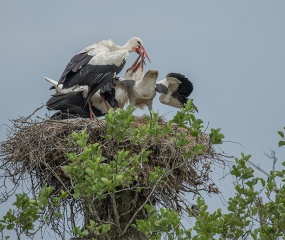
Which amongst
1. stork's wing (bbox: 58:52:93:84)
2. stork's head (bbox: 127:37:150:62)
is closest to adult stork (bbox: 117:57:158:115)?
stork's head (bbox: 127:37:150:62)

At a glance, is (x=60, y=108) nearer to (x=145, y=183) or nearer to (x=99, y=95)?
(x=99, y=95)

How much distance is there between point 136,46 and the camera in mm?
14539

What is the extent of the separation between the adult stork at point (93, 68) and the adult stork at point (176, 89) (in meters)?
0.77

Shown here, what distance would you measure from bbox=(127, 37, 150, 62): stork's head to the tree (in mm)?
1895

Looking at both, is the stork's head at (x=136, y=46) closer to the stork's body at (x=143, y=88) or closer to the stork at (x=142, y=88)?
the stork at (x=142, y=88)

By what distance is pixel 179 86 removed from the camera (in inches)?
562

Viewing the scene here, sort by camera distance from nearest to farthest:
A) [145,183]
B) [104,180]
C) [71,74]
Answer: [104,180] < [145,183] < [71,74]

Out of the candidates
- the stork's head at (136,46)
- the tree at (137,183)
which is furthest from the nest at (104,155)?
the stork's head at (136,46)

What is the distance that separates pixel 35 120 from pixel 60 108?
4.67ft

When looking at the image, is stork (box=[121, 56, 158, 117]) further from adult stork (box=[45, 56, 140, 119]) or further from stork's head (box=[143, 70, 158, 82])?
adult stork (box=[45, 56, 140, 119])

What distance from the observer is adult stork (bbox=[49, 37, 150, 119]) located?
43.5 feet

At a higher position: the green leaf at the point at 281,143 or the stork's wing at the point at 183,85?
the stork's wing at the point at 183,85

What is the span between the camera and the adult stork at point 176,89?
1411cm

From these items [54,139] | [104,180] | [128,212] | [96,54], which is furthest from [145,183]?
[96,54]
